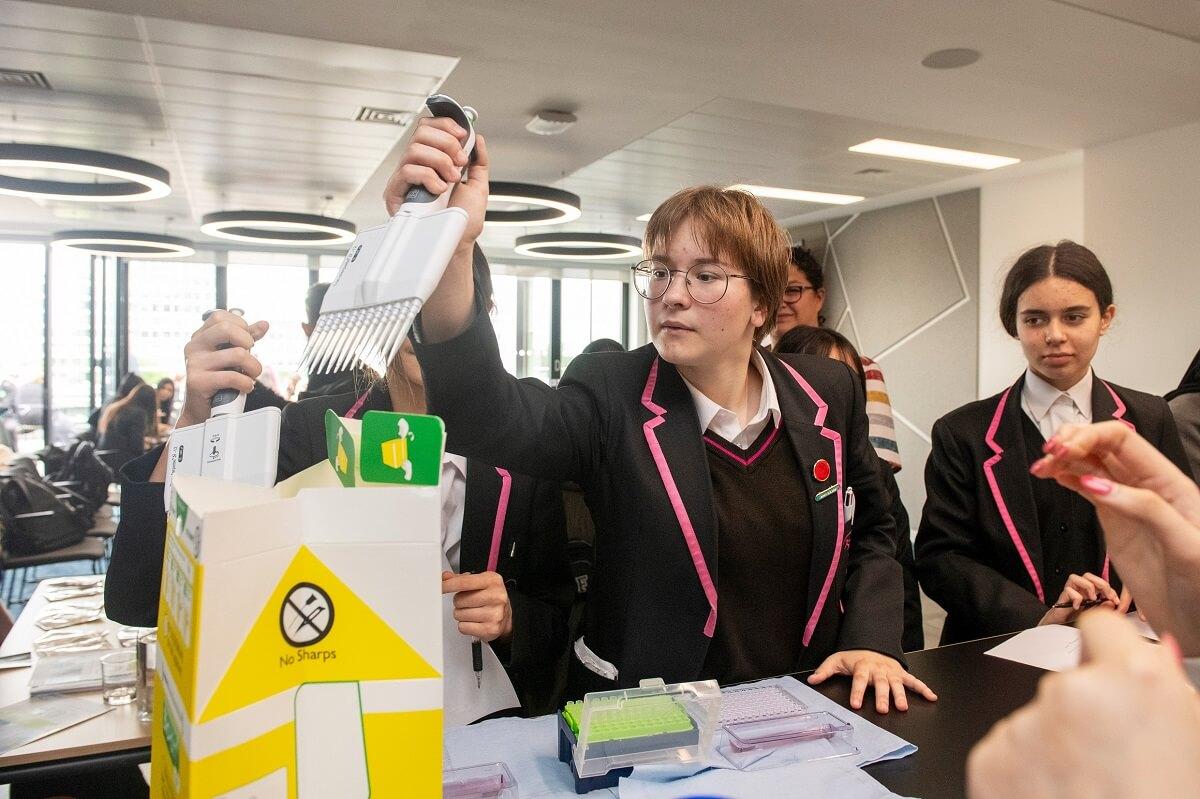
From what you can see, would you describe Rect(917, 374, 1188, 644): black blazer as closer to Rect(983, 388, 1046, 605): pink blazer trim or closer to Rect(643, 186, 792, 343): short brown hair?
Rect(983, 388, 1046, 605): pink blazer trim

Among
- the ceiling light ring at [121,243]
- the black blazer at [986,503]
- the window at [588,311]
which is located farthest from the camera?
the window at [588,311]

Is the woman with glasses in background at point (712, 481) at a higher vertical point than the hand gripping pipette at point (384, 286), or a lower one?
lower

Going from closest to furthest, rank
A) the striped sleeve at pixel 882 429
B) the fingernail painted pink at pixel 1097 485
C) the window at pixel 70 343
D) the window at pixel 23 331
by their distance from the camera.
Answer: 1. the fingernail painted pink at pixel 1097 485
2. the striped sleeve at pixel 882 429
3. the window at pixel 23 331
4. the window at pixel 70 343

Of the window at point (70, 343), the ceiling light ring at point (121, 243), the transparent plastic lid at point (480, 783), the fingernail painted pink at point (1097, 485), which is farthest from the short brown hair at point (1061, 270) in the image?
the window at point (70, 343)

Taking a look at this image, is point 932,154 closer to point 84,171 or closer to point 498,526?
point 498,526

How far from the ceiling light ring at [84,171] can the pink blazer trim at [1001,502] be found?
17.8 feet

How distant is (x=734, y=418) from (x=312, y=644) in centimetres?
104

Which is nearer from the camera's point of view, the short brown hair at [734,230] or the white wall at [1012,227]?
the short brown hair at [734,230]

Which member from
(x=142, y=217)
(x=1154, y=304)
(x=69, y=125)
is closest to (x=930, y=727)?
(x=1154, y=304)

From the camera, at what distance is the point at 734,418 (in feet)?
5.09

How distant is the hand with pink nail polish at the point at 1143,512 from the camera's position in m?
0.73

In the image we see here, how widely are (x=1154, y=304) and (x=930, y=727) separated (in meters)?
5.90

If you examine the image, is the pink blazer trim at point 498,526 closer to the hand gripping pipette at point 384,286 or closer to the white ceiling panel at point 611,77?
the hand gripping pipette at point 384,286

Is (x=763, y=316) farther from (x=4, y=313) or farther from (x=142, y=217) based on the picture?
(x=4, y=313)
